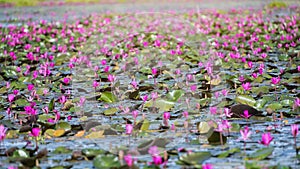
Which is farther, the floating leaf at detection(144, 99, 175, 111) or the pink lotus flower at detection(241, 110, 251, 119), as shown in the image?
the floating leaf at detection(144, 99, 175, 111)

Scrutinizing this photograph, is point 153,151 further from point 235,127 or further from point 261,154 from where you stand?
point 235,127

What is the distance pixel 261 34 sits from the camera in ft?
33.3

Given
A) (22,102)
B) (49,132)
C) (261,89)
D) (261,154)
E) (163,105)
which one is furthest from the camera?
(261,89)

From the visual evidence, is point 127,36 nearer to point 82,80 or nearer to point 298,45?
point 298,45

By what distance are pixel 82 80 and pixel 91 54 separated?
245 cm

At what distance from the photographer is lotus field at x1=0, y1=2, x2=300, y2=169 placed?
3.43 metres

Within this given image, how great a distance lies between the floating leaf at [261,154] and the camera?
326 cm

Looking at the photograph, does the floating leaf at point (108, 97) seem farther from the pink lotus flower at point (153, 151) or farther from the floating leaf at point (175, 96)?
the pink lotus flower at point (153, 151)

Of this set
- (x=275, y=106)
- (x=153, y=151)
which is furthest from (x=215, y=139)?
(x=275, y=106)

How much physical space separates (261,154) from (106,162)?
0.95 m

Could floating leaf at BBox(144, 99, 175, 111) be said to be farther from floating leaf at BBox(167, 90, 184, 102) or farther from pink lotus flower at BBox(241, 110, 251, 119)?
pink lotus flower at BBox(241, 110, 251, 119)

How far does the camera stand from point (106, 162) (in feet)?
10.4

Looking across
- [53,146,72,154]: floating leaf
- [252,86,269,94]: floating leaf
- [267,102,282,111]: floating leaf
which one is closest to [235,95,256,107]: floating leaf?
[267,102,282,111]: floating leaf

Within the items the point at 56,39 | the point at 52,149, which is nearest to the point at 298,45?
the point at 56,39
